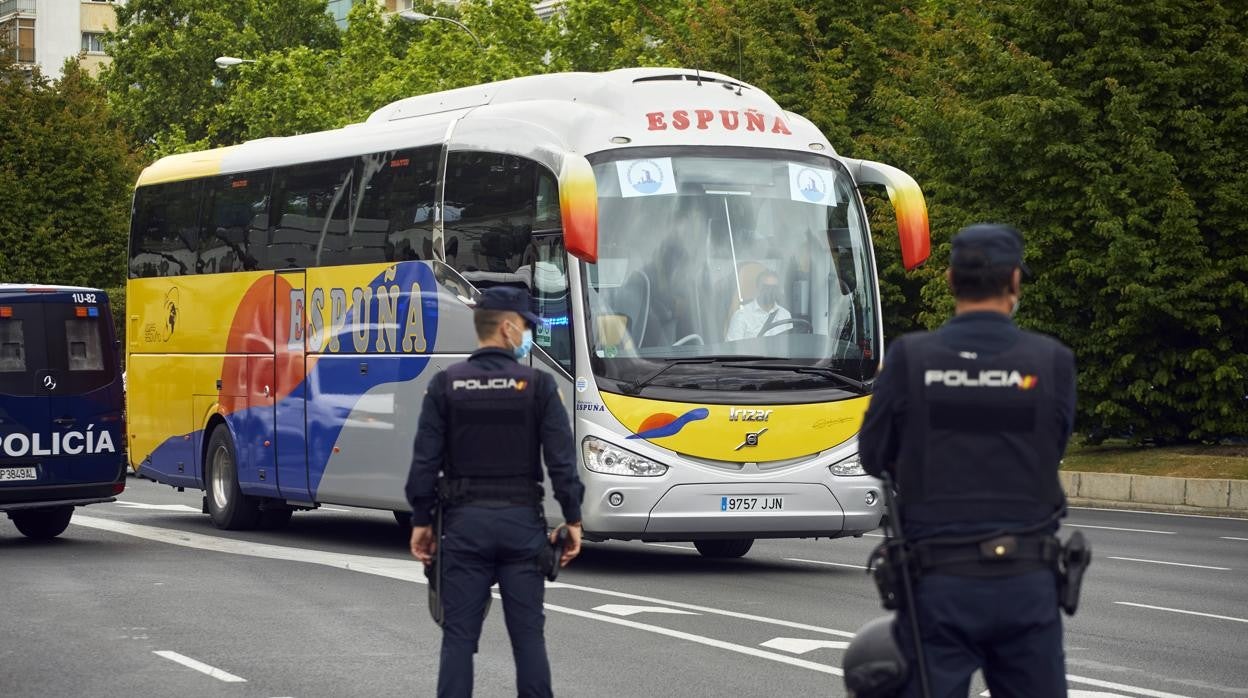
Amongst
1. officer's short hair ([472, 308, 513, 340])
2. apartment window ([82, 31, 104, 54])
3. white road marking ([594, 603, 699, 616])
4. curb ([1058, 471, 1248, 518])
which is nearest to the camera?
officer's short hair ([472, 308, 513, 340])

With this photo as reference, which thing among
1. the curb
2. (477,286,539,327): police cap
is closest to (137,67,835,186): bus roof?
(477,286,539,327): police cap

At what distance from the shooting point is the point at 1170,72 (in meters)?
27.1

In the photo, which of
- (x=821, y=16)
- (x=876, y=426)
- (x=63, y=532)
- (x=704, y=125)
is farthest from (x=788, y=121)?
(x=821, y=16)

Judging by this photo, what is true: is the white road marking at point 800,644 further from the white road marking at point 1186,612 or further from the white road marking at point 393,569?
the white road marking at point 1186,612

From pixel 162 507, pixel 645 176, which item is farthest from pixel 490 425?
pixel 162 507

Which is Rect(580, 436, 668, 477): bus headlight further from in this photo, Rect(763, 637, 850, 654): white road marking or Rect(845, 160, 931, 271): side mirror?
Rect(763, 637, 850, 654): white road marking

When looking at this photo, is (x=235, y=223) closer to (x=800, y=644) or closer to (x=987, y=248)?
(x=800, y=644)

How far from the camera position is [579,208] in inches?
548

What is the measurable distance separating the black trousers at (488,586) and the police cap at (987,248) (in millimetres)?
2402

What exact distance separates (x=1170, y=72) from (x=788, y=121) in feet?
42.4

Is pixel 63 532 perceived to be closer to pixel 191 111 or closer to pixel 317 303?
pixel 317 303

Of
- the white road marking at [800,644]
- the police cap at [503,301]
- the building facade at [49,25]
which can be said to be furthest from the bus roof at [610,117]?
the building facade at [49,25]

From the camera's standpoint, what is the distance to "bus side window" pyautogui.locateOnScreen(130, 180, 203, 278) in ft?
67.3

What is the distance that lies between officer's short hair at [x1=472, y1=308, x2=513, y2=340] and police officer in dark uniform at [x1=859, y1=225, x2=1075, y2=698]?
221 cm
